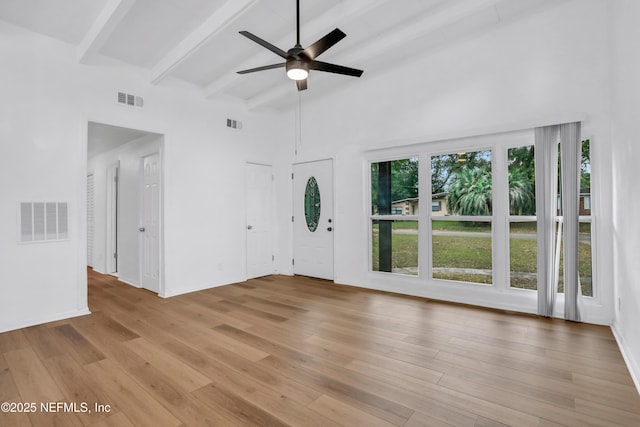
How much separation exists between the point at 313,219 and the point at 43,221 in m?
3.79

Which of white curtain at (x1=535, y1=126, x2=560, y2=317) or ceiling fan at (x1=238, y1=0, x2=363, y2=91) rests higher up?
ceiling fan at (x1=238, y1=0, x2=363, y2=91)

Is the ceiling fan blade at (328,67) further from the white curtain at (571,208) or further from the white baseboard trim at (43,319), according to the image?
the white baseboard trim at (43,319)

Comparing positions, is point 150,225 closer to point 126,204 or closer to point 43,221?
point 126,204

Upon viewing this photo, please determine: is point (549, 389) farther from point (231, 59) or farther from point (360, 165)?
point (231, 59)

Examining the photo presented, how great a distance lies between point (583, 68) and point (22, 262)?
6465 mm

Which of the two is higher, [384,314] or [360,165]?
[360,165]

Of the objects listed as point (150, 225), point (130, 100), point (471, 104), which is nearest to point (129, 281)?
point (150, 225)

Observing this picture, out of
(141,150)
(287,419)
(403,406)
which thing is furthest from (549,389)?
(141,150)

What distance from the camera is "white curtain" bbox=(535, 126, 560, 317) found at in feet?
11.4

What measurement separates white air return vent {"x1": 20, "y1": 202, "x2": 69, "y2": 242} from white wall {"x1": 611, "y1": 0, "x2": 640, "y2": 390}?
553 cm

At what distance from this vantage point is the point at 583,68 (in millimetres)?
3352

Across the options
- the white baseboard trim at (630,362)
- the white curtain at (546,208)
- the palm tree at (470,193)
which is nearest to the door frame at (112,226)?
the palm tree at (470,193)

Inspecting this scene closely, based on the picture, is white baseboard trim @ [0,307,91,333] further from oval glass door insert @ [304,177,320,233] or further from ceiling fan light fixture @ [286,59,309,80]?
ceiling fan light fixture @ [286,59,309,80]

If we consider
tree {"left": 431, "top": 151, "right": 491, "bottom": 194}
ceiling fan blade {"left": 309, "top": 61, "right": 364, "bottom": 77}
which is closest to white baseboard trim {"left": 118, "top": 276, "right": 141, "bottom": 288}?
ceiling fan blade {"left": 309, "top": 61, "right": 364, "bottom": 77}
